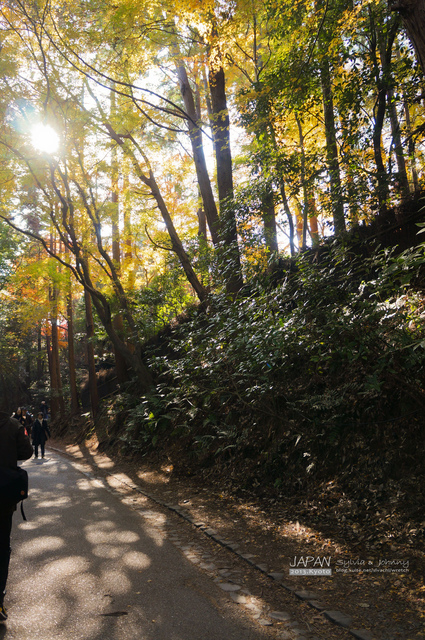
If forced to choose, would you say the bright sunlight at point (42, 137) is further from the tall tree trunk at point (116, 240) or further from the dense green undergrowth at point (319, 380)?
the dense green undergrowth at point (319, 380)

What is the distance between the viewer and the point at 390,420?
5590mm

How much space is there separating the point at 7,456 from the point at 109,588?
1.54m

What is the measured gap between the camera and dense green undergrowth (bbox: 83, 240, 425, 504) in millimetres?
5352

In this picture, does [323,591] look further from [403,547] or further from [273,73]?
[273,73]

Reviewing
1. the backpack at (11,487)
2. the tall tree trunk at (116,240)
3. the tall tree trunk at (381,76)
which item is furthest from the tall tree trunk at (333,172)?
the backpack at (11,487)

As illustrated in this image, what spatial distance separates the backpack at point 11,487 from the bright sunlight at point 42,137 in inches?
510

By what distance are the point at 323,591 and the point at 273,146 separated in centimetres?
931

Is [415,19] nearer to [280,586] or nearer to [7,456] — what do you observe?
[280,586]

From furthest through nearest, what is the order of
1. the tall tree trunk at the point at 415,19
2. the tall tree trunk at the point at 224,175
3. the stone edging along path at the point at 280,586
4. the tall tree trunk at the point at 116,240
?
the tall tree trunk at the point at 116,240 → the tall tree trunk at the point at 224,175 → the tall tree trunk at the point at 415,19 → the stone edging along path at the point at 280,586

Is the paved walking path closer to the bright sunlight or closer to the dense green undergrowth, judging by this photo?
the dense green undergrowth

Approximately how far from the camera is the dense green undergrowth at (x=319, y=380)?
17.6 feet

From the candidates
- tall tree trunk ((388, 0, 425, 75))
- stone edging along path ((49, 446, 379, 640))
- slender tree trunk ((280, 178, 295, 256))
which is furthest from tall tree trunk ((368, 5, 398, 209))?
stone edging along path ((49, 446, 379, 640))

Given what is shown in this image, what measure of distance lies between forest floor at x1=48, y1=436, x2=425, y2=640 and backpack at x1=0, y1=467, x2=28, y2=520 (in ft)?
8.11

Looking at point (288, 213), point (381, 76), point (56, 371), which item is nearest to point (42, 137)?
point (288, 213)
